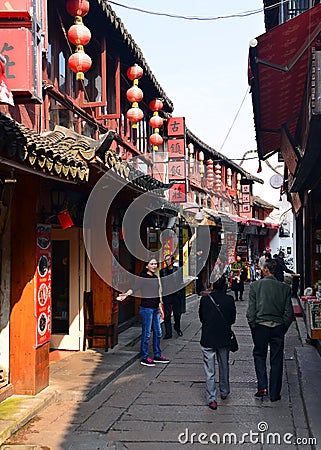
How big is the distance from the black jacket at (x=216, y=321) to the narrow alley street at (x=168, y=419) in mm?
940

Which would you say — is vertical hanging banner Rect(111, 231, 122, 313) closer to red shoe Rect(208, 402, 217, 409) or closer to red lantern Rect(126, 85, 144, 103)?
red lantern Rect(126, 85, 144, 103)

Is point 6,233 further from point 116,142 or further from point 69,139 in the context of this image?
point 116,142

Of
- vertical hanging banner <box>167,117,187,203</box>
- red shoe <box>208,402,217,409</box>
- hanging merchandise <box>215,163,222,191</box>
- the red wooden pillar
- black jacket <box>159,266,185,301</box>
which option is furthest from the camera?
hanging merchandise <box>215,163,222,191</box>

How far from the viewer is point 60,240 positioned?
38.7 ft

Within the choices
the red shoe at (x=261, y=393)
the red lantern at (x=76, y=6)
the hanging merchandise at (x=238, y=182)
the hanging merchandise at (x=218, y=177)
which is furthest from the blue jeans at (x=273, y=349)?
the hanging merchandise at (x=238, y=182)

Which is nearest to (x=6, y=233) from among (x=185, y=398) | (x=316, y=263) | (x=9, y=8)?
(x=9, y=8)

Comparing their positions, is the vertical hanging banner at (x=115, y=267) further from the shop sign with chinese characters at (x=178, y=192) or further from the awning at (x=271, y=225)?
the awning at (x=271, y=225)

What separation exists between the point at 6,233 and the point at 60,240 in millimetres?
3811

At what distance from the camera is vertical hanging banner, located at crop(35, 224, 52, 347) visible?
8055 millimetres

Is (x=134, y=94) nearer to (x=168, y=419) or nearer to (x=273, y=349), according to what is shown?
(x=273, y=349)

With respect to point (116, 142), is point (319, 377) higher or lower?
lower

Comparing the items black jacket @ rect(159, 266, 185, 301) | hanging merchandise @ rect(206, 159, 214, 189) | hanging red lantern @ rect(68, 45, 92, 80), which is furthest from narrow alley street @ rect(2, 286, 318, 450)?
hanging merchandise @ rect(206, 159, 214, 189)

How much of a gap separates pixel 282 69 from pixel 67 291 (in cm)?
663

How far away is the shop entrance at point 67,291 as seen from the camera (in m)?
11.5
